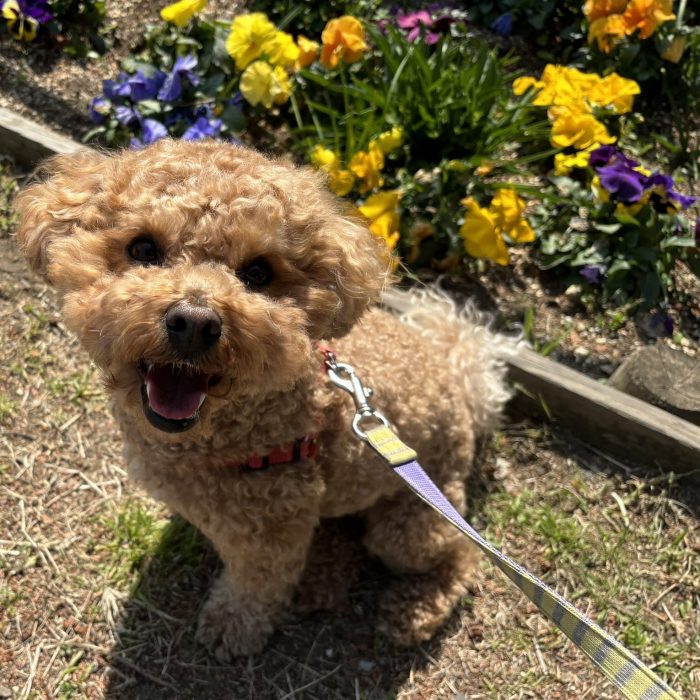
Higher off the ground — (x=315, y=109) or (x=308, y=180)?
(x=308, y=180)

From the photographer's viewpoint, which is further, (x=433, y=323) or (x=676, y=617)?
(x=433, y=323)

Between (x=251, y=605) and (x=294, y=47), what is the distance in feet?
8.46

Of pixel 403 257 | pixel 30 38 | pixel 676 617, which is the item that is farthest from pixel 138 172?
pixel 30 38

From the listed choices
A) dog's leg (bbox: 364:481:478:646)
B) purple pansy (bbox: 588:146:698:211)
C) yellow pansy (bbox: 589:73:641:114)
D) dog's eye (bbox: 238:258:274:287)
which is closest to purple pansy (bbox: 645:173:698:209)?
purple pansy (bbox: 588:146:698:211)

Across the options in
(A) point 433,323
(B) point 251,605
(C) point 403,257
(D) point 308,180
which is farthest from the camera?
(C) point 403,257

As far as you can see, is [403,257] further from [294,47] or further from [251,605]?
[251,605]

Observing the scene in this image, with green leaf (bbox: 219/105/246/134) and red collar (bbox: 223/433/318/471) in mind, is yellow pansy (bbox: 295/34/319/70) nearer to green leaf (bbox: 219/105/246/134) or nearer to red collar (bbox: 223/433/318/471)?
green leaf (bbox: 219/105/246/134)

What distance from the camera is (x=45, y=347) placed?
309cm

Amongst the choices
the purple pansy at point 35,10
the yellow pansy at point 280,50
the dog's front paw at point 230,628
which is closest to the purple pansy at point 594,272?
the yellow pansy at point 280,50

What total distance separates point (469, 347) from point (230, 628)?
1.37 m

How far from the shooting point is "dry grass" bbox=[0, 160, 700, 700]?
244cm

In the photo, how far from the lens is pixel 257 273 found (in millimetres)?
1789

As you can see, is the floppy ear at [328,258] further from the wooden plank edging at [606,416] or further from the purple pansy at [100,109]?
the purple pansy at [100,109]

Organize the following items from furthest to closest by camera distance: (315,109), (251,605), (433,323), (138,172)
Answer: (315,109), (433,323), (251,605), (138,172)
